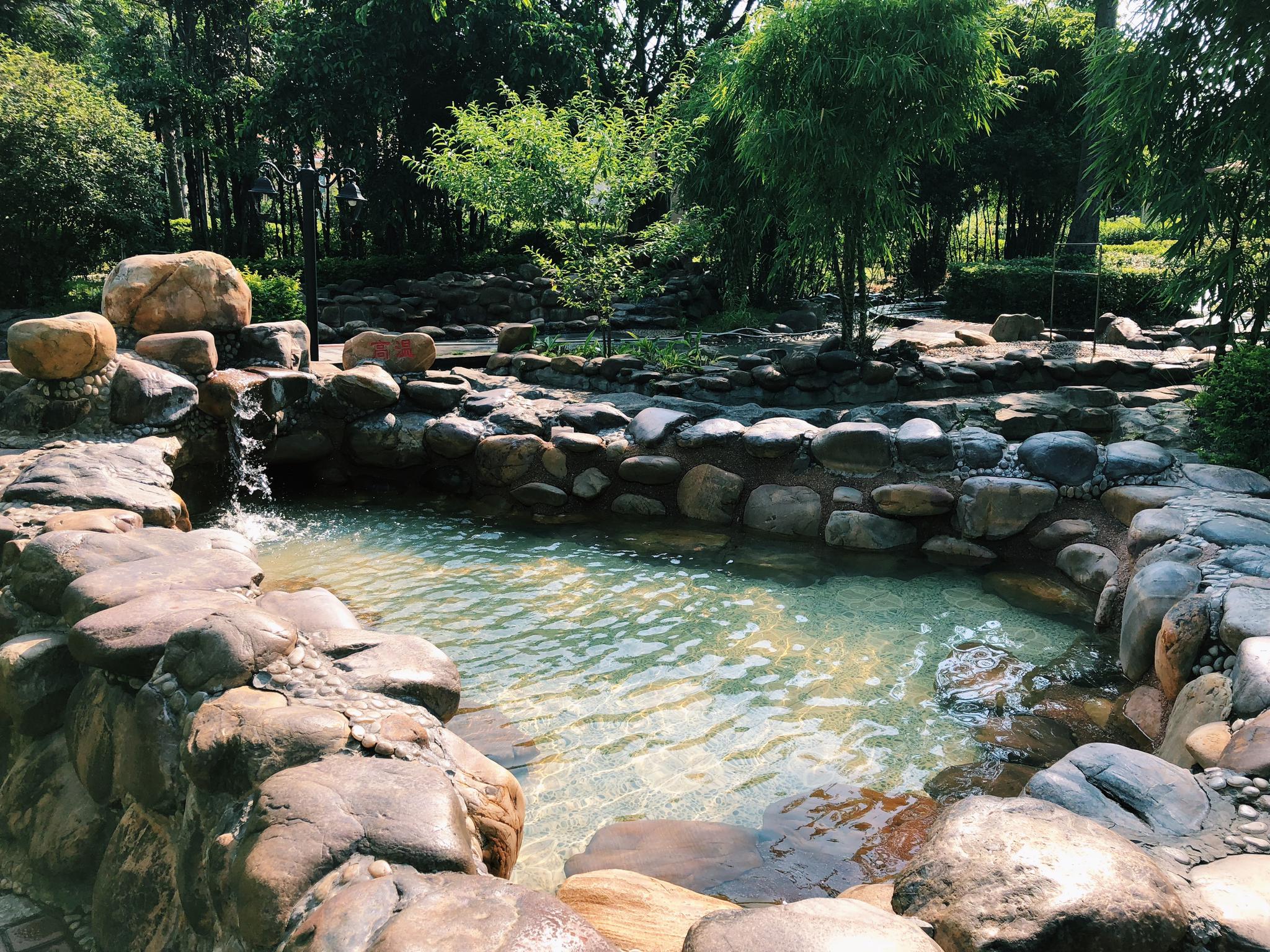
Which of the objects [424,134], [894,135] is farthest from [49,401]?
[424,134]

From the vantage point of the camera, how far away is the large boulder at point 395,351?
7.68 meters

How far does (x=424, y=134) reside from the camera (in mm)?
15891

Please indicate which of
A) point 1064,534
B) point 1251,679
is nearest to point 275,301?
point 1064,534

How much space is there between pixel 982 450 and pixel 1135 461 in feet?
2.90

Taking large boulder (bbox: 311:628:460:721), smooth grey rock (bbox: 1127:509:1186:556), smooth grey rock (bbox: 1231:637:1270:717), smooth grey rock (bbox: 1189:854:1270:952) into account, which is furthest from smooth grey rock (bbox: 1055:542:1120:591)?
large boulder (bbox: 311:628:460:721)

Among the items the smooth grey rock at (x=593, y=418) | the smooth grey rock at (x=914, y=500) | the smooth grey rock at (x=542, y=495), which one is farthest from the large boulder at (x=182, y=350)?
the smooth grey rock at (x=914, y=500)

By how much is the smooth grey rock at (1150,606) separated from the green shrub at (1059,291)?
8123mm

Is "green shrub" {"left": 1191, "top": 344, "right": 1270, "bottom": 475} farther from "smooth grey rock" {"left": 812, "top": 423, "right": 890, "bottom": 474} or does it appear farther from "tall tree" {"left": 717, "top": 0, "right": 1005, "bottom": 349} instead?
"tall tree" {"left": 717, "top": 0, "right": 1005, "bottom": 349}

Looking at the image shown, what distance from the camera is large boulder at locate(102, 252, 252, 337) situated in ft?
22.0

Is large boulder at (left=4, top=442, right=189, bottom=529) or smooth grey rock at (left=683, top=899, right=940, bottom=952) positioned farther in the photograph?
large boulder at (left=4, top=442, right=189, bottom=529)

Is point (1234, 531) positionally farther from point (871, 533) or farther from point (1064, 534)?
point (871, 533)

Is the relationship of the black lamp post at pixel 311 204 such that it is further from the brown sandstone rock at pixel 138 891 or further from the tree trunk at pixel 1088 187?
the tree trunk at pixel 1088 187

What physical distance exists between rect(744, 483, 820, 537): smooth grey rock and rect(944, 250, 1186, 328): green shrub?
7.13 meters

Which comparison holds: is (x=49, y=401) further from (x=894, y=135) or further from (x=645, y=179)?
(x=894, y=135)
